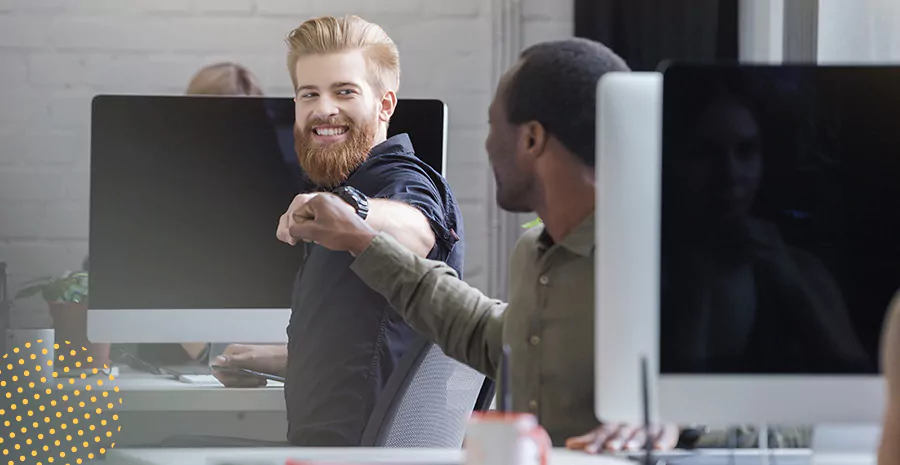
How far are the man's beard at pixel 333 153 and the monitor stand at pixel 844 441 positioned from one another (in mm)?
1013

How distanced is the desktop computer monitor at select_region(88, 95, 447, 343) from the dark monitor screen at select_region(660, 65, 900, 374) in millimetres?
995

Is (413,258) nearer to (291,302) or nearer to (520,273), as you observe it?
(520,273)

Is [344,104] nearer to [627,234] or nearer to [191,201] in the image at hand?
[191,201]

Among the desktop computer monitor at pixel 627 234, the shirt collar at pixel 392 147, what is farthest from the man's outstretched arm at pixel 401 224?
the desktop computer monitor at pixel 627 234

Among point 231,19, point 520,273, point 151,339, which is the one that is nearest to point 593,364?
point 520,273

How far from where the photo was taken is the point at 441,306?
1.31 meters

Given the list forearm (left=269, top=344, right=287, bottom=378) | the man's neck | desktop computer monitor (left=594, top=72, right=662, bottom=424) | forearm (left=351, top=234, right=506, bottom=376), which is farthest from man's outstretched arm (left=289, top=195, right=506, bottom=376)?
forearm (left=269, top=344, right=287, bottom=378)

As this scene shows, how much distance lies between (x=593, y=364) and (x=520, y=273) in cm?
12

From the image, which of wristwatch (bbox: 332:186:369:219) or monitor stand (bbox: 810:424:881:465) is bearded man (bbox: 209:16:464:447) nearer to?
wristwatch (bbox: 332:186:369:219)

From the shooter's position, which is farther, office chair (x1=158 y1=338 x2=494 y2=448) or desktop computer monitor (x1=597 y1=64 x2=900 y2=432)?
office chair (x1=158 y1=338 x2=494 y2=448)

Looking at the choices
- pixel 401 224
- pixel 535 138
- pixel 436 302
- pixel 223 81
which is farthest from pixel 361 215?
pixel 223 81

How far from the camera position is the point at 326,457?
101cm

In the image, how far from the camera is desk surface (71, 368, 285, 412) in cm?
184

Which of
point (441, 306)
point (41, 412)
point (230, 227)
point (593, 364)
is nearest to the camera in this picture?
point (593, 364)
